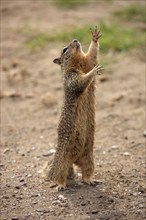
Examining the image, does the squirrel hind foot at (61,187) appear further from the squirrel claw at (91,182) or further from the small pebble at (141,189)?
the small pebble at (141,189)

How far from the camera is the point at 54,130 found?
736 cm

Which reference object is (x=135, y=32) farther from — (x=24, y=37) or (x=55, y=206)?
(x=55, y=206)

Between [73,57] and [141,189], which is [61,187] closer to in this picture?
[141,189]

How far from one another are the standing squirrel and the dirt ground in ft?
0.55

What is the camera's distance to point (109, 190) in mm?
5848

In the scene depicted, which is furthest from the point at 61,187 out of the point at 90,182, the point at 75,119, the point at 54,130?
the point at 54,130

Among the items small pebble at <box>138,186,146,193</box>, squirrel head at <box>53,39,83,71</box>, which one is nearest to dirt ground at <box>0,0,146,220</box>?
small pebble at <box>138,186,146,193</box>

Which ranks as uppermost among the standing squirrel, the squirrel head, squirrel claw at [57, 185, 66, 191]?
the squirrel head

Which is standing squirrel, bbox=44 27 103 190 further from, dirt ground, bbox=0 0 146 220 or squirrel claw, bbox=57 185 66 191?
dirt ground, bbox=0 0 146 220

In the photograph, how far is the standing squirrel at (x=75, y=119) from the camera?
571cm

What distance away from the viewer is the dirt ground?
5523 mm

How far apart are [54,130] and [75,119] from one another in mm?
1645

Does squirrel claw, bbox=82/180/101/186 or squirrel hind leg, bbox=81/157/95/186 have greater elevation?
squirrel hind leg, bbox=81/157/95/186

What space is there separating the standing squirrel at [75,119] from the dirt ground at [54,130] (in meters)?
0.17
